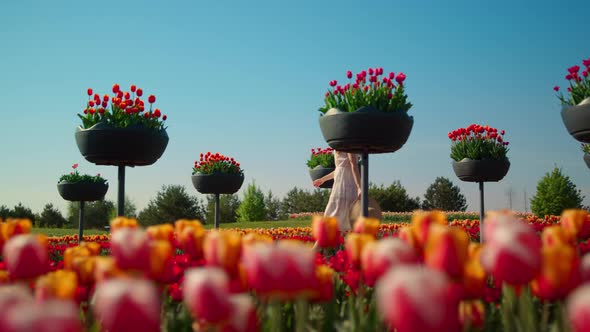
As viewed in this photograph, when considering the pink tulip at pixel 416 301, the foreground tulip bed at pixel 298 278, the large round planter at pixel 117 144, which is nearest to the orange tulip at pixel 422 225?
the foreground tulip bed at pixel 298 278

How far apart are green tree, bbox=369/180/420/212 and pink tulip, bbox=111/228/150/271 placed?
1307 inches

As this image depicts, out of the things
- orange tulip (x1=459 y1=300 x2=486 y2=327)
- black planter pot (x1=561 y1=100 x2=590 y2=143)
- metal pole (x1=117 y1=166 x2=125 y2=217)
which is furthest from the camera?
metal pole (x1=117 y1=166 x2=125 y2=217)

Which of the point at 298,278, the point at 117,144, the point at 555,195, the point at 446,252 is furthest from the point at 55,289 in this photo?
the point at 555,195

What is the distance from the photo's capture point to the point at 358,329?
177 centimetres

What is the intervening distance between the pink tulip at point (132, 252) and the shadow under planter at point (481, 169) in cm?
802

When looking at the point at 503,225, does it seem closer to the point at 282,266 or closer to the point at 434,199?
the point at 282,266

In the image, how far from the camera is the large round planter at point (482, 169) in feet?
28.4

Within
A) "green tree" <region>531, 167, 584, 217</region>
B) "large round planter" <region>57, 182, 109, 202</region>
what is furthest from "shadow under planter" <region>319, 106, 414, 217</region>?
"green tree" <region>531, 167, 584, 217</region>

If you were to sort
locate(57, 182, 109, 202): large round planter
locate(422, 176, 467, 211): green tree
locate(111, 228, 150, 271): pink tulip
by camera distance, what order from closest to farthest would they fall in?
locate(111, 228, 150, 271): pink tulip < locate(57, 182, 109, 202): large round planter < locate(422, 176, 467, 211): green tree

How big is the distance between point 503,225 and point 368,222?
2.73 feet

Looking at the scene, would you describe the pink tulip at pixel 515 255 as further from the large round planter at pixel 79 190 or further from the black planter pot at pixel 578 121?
the large round planter at pixel 79 190

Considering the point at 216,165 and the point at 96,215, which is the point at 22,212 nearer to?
the point at 96,215

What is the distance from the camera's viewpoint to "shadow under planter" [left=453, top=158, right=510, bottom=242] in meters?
8.66

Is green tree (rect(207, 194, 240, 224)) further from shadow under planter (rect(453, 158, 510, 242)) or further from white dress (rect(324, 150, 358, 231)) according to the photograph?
shadow under planter (rect(453, 158, 510, 242))
